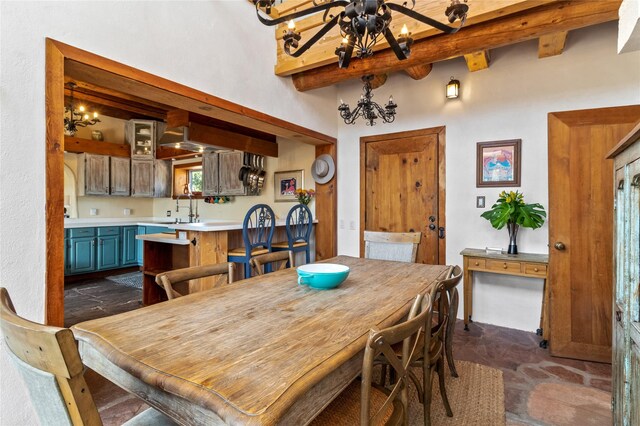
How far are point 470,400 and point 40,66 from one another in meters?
3.06

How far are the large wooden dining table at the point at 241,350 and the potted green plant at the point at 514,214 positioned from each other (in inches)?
71.3

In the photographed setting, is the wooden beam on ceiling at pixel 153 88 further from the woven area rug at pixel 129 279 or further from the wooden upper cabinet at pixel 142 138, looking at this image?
the wooden upper cabinet at pixel 142 138

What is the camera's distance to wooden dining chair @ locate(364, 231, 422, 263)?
278 centimetres

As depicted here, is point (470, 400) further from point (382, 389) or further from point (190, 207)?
point (190, 207)

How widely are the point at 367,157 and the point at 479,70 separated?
147 centimetres

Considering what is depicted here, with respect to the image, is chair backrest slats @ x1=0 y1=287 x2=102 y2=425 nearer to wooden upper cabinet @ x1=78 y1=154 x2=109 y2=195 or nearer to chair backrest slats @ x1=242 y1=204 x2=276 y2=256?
chair backrest slats @ x1=242 y1=204 x2=276 y2=256

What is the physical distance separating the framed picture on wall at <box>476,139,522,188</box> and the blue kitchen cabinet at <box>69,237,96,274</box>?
571 cm

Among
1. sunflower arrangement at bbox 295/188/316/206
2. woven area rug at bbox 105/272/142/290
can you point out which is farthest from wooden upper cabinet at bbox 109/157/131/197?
sunflower arrangement at bbox 295/188/316/206

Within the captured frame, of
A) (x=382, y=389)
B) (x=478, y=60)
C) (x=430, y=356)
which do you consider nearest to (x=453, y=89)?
(x=478, y=60)

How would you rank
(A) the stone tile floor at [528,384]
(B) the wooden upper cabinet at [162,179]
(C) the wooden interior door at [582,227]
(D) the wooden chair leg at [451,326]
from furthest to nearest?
(B) the wooden upper cabinet at [162,179], (C) the wooden interior door at [582,227], (A) the stone tile floor at [528,384], (D) the wooden chair leg at [451,326]

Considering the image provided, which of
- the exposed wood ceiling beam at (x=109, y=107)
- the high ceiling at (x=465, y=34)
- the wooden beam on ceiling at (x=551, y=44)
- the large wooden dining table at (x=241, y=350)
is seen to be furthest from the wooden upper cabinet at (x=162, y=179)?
the wooden beam on ceiling at (x=551, y=44)

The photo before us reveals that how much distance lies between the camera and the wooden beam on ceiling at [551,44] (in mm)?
2570

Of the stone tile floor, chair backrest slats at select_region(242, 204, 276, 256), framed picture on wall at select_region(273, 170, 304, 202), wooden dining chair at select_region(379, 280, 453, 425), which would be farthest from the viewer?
framed picture on wall at select_region(273, 170, 304, 202)

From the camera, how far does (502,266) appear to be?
2836 millimetres
